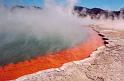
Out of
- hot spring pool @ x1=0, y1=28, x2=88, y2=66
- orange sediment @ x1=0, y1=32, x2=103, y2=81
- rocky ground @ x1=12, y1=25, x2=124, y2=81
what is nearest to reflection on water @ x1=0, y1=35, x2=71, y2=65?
hot spring pool @ x1=0, y1=28, x2=88, y2=66

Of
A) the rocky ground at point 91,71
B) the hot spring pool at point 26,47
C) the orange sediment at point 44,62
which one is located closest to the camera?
the rocky ground at point 91,71

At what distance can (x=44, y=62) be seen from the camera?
1118cm

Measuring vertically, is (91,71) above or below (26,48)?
below

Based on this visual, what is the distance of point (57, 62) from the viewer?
1113 centimetres

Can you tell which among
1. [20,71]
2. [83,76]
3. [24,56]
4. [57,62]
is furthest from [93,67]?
[24,56]

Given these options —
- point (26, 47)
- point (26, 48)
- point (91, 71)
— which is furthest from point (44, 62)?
point (26, 47)

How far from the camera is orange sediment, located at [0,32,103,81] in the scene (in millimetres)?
9843

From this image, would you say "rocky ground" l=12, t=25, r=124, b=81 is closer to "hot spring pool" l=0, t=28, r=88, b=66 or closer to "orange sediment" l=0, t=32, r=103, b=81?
"orange sediment" l=0, t=32, r=103, b=81

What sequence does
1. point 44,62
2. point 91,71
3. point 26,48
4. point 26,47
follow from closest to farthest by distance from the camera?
point 91,71 → point 44,62 → point 26,48 → point 26,47

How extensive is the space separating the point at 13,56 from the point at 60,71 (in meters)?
3.43

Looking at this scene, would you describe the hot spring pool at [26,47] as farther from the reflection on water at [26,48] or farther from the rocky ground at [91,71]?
the rocky ground at [91,71]

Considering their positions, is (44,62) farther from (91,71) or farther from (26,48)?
(26,48)

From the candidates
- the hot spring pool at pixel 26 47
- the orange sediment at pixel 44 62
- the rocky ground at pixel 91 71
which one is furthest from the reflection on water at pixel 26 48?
the rocky ground at pixel 91 71

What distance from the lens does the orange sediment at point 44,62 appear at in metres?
→ 9.84
